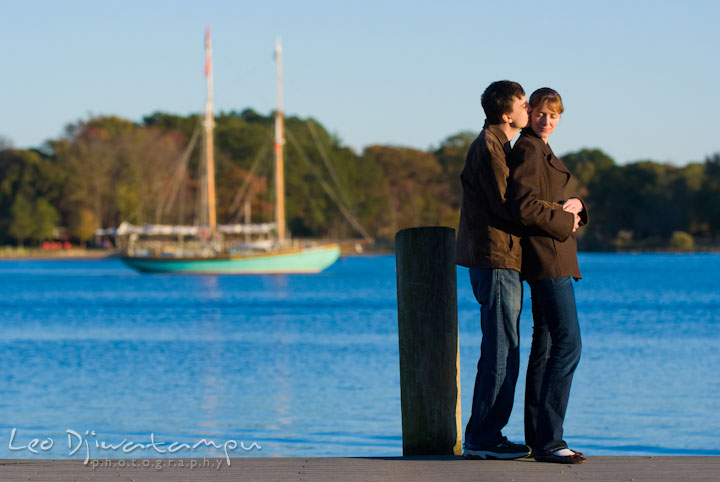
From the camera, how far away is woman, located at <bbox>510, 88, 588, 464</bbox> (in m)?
5.32

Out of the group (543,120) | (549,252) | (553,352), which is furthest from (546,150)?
(553,352)

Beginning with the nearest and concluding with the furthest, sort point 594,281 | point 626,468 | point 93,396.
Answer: point 626,468 < point 93,396 < point 594,281

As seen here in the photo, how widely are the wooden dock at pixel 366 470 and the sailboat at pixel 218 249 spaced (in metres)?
63.2

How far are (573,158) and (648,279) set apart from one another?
65.2 meters

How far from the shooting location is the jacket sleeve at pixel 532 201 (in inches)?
208

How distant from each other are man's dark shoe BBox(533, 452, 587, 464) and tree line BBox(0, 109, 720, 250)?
8794 cm

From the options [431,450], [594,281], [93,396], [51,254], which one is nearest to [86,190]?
[51,254]

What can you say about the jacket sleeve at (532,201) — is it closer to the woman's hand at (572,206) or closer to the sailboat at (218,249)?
the woman's hand at (572,206)

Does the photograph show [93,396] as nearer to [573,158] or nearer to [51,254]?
[51,254]

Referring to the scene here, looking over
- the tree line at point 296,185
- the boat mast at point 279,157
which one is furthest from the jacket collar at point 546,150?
the tree line at point 296,185

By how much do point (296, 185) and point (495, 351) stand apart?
109611 mm

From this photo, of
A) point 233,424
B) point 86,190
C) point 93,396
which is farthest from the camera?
point 86,190

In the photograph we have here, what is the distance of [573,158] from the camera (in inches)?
5359

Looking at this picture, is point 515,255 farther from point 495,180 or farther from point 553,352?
point 553,352
